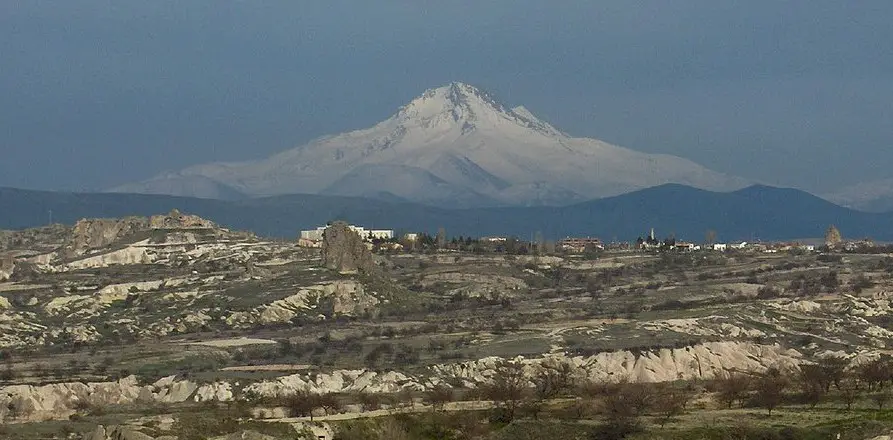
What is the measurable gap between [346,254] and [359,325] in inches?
1092

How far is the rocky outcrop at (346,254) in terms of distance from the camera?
6373 inches

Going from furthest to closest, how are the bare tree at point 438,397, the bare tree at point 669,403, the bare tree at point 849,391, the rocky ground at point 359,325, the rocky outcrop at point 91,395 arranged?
the rocky ground at point 359,325, the rocky outcrop at point 91,395, the bare tree at point 438,397, the bare tree at point 849,391, the bare tree at point 669,403

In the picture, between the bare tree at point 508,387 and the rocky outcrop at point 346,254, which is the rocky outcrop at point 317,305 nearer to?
the rocky outcrop at point 346,254

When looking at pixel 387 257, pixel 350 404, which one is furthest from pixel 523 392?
pixel 387 257

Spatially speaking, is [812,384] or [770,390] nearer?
[770,390]

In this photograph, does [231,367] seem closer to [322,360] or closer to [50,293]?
[322,360]

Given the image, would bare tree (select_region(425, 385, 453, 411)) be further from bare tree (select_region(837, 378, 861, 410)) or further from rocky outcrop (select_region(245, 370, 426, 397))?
bare tree (select_region(837, 378, 861, 410))

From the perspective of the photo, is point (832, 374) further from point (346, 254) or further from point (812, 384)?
point (346, 254)

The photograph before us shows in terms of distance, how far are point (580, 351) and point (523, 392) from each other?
21679mm

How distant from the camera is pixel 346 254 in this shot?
533 feet

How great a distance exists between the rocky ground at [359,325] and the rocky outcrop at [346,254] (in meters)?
0.22

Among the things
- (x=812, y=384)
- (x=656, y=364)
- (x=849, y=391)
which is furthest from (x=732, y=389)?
(x=656, y=364)

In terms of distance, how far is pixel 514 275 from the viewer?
18088cm

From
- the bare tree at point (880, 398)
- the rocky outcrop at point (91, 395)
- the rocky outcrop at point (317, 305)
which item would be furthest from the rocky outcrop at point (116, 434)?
the rocky outcrop at point (317, 305)
